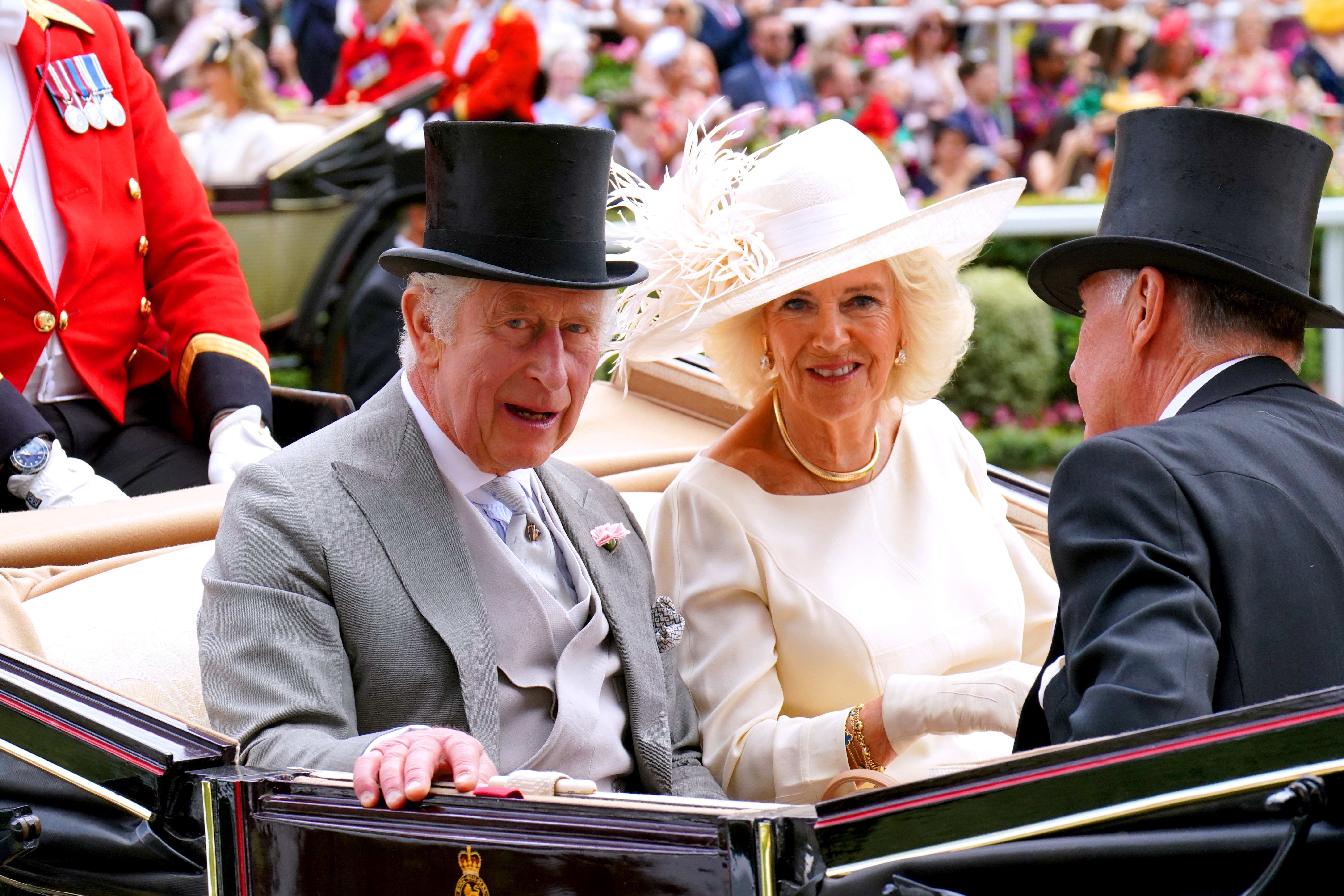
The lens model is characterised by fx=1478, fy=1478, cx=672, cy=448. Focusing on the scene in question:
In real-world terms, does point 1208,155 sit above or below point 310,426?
above

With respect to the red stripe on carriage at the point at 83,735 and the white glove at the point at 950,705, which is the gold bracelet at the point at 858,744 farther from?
the red stripe on carriage at the point at 83,735

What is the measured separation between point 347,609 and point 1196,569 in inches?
38.9

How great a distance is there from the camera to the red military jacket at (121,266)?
8.64 ft

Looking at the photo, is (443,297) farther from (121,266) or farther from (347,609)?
(121,266)

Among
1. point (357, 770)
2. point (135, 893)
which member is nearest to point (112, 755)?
point (135, 893)

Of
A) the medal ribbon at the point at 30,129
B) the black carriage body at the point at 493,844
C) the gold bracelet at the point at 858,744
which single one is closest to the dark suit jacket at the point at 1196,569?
the black carriage body at the point at 493,844

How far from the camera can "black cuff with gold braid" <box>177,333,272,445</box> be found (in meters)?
2.71

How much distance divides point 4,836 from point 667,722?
0.86 meters

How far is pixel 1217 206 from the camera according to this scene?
1817mm

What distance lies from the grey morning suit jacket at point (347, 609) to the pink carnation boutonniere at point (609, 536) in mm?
207

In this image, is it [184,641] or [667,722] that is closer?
[667,722]

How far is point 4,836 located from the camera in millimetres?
1721

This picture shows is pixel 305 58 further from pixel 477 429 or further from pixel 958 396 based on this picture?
pixel 477 429

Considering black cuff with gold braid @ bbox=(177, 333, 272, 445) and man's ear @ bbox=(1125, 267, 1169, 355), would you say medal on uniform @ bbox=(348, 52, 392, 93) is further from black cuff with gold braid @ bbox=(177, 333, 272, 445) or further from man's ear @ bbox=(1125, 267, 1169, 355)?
man's ear @ bbox=(1125, 267, 1169, 355)
